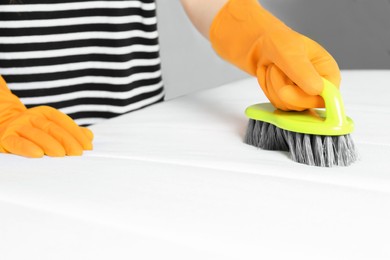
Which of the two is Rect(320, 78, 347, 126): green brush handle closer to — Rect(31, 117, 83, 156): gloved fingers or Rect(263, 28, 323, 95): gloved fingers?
Rect(263, 28, 323, 95): gloved fingers

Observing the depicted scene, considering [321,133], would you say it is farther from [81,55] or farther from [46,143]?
[81,55]

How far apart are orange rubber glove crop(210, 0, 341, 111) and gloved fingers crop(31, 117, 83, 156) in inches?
9.9

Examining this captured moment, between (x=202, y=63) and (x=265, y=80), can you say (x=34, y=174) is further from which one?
(x=202, y=63)

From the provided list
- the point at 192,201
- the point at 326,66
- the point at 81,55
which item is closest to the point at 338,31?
the point at 81,55

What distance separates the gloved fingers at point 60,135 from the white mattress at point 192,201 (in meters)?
0.02

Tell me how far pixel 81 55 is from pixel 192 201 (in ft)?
2.04

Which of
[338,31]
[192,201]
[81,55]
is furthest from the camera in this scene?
[338,31]

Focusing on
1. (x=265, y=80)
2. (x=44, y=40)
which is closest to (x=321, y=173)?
(x=265, y=80)

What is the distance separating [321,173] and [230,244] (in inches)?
8.3

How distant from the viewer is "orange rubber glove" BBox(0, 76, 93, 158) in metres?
0.70

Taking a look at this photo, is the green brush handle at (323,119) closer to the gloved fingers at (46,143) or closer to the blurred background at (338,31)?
the gloved fingers at (46,143)

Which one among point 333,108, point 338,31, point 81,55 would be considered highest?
point 333,108

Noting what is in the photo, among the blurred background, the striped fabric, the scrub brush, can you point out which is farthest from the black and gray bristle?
the blurred background

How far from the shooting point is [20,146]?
70cm
